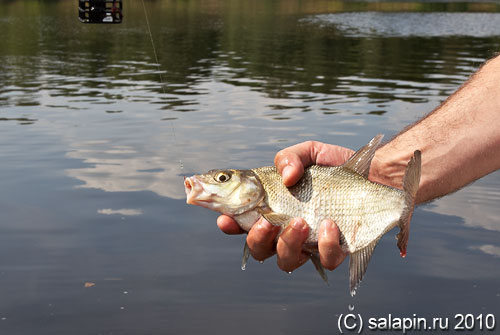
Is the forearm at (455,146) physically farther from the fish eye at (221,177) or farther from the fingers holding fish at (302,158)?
the fish eye at (221,177)

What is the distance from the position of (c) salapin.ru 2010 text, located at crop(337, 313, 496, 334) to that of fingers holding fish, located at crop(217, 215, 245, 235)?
306cm

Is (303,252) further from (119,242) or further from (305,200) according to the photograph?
(119,242)

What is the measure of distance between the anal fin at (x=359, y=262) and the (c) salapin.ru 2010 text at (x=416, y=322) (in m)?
3.52

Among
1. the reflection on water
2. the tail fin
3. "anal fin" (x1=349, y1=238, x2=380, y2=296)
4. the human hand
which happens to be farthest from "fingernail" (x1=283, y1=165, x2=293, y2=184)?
the reflection on water

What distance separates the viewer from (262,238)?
5.23 meters

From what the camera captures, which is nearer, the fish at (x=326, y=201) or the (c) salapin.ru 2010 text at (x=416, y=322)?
the fish at (x=326, y=201)

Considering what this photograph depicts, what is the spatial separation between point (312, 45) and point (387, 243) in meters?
40.2

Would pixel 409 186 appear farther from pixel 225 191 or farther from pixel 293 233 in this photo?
pixel 225 191

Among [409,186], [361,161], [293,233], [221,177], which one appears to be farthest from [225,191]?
[409,186]

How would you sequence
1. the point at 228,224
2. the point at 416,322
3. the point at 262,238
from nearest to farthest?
1. the point at 262,238
2. the point at 228,224
3. the point at 416,322

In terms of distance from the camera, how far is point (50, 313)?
848cm

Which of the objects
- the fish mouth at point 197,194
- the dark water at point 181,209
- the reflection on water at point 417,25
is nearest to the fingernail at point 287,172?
the fish mouth at point 197,194

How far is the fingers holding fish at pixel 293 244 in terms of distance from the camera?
15.9 ft

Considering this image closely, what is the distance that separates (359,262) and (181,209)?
7.67 m
